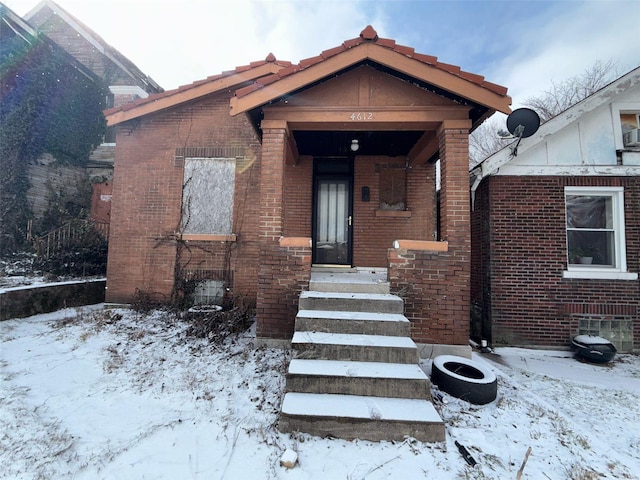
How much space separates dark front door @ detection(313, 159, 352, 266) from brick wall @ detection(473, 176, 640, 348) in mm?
2824

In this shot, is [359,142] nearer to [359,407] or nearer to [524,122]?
[524,122]

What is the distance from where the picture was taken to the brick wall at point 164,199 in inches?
247

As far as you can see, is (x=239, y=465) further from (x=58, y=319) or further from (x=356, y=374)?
(x=58, y=319)

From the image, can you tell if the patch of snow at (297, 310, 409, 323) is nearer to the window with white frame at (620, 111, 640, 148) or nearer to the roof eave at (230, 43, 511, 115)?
the roof eave at (230, 43, 511, 115)

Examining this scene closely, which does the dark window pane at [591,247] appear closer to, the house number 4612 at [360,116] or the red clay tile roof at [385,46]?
the red clay tile roof at [385,46]

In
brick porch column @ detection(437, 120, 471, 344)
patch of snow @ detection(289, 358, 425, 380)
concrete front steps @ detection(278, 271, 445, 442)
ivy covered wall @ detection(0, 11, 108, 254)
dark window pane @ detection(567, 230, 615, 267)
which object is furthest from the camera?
ivy covered wall @ detection(0, 11, 108, 254)

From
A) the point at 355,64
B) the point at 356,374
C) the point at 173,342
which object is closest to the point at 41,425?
the point at 173,342

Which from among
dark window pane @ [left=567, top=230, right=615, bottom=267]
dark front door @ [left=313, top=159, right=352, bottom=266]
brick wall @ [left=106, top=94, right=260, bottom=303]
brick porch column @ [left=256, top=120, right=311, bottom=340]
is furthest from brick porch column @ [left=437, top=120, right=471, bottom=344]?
brick wall @ [left=106, top=94, right=260, bottom=303]

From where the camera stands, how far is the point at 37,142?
10.1 metres

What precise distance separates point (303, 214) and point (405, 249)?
9.19 ft

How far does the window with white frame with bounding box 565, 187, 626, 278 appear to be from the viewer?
17.9ft

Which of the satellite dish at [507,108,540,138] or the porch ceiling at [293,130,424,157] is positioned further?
the porch ceiling at [293,130,424,157]

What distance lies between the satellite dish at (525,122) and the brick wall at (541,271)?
81 centimetres

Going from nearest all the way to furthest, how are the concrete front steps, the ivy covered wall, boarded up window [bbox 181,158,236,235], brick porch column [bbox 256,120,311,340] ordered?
the concrete front steps < brick porch column [bbox 256,120,311,340] < boarded up window [bbox 181,158,236,235] < the ivy covered wall
